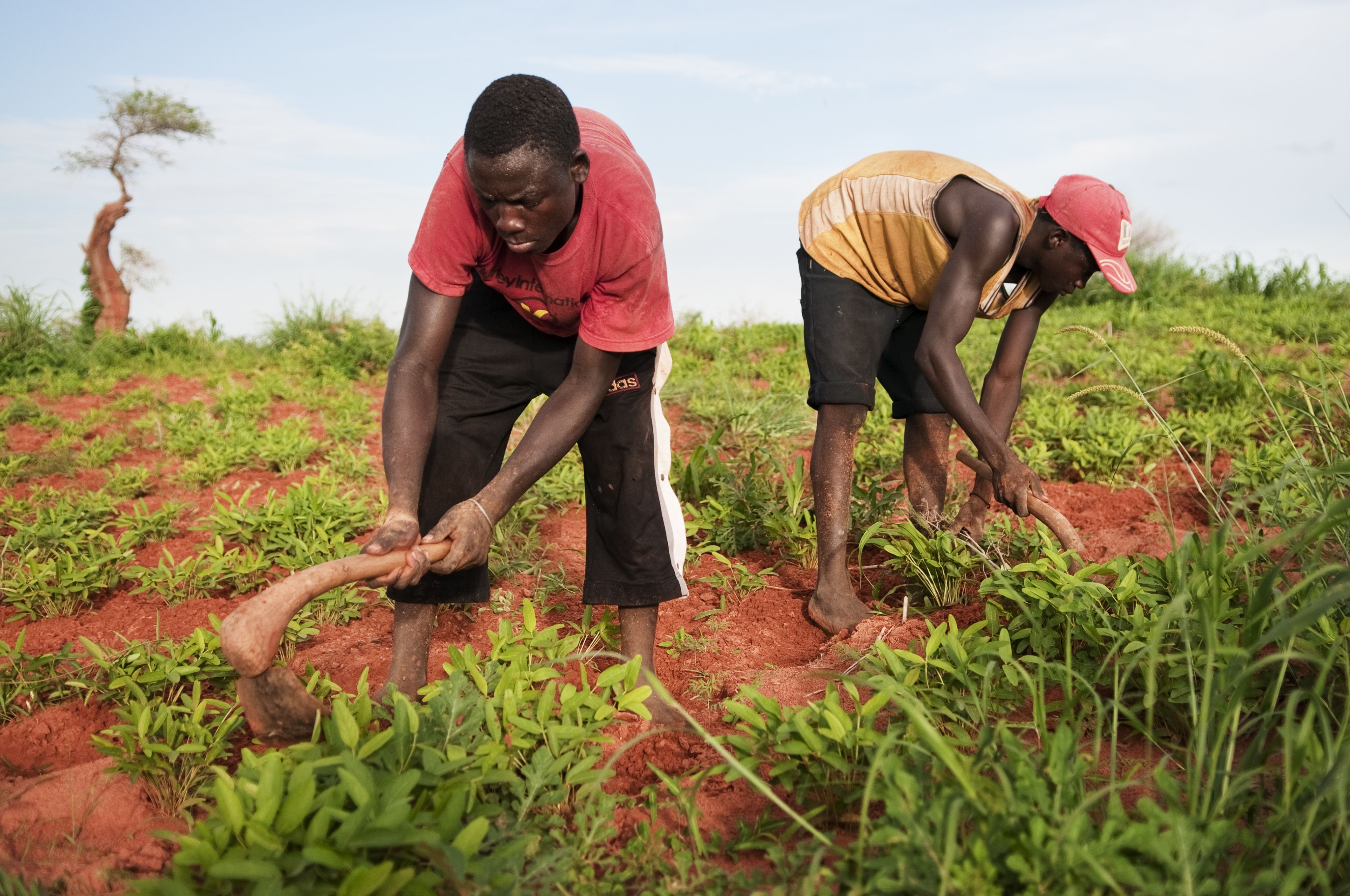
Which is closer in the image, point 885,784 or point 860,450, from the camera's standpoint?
point 885,784

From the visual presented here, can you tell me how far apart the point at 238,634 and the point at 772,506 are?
2197mm

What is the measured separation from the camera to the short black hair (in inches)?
73.5

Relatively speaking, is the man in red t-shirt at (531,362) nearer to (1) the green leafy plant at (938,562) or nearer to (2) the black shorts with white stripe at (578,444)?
(2) the black shorts with white stripe at (578,444)

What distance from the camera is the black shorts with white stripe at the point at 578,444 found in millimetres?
2396

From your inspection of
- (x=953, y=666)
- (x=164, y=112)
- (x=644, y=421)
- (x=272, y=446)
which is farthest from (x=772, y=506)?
(x=164, y=112)

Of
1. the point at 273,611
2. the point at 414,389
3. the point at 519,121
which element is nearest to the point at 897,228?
the point at 519,121

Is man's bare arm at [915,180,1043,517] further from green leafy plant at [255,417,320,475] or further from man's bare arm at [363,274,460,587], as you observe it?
green leafy plant at [255,417,320,475]

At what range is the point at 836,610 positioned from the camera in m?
2.86

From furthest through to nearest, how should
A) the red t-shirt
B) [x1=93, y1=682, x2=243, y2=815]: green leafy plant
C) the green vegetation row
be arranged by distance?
1. the red t-shirt
2. [x1=93, y1=682, x2=243, y2=815]: green leafy plant
3. the green vegetation row


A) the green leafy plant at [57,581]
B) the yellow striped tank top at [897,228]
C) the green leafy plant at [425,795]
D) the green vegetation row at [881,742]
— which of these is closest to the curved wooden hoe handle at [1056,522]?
the green vegetation row at [881,742]

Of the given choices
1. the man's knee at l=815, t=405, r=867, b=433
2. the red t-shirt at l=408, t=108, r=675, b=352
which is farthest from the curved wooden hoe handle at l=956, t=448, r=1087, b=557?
the red t-shirt at l=408, t=108, r=675, b=352

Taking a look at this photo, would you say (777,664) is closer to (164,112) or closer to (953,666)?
(953,666)

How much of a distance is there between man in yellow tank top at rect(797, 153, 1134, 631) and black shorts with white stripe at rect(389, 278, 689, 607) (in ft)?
2.26

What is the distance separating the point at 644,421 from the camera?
244cm
